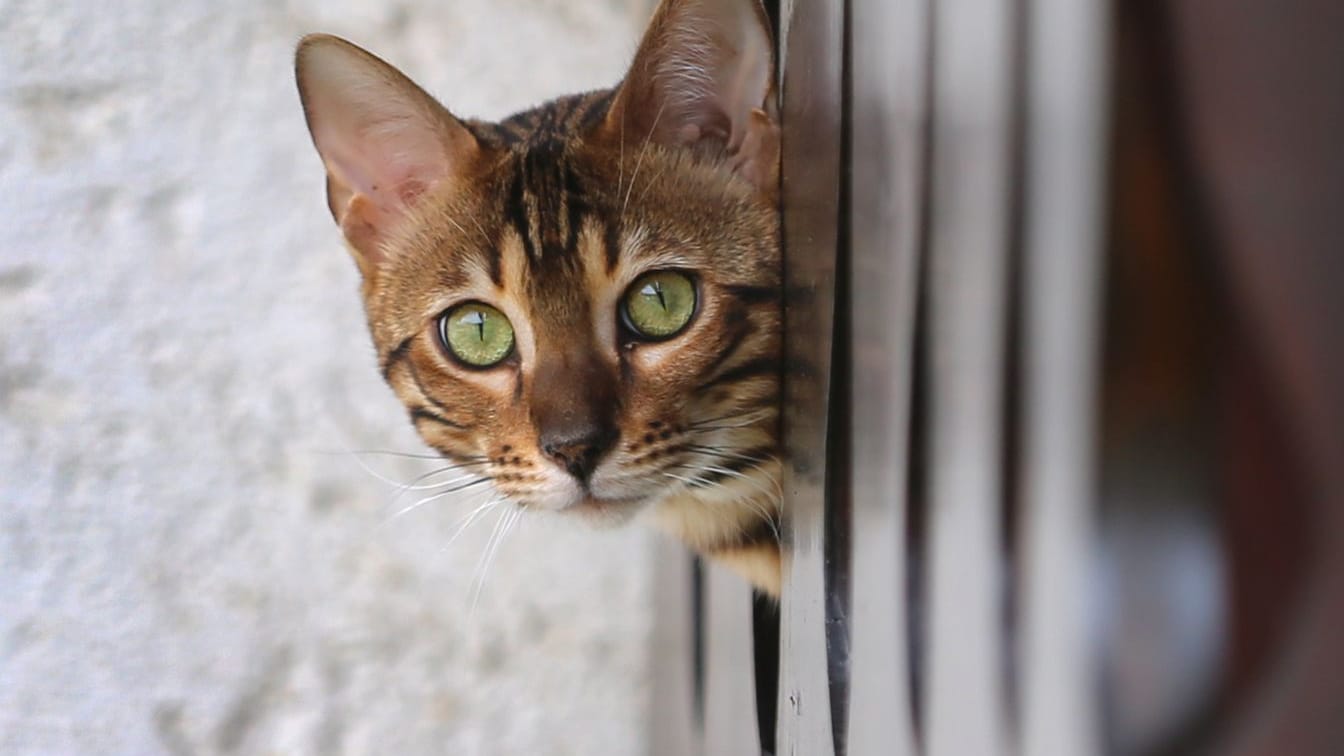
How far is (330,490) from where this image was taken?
89 cm

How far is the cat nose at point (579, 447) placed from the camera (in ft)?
1.59

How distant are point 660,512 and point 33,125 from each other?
59 centimetres

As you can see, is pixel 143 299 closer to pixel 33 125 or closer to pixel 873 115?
pixel 33 125

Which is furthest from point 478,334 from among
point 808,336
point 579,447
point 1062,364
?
point 1062,364

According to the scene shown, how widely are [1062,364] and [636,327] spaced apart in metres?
0.35

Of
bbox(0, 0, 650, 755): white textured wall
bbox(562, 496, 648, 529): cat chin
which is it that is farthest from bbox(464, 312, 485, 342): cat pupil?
bbox(0, 0, 650, 755): white textured wall

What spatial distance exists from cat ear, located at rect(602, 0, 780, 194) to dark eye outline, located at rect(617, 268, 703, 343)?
57 millimetres

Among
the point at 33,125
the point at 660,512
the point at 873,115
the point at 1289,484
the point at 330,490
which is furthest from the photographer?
the point at 330,490

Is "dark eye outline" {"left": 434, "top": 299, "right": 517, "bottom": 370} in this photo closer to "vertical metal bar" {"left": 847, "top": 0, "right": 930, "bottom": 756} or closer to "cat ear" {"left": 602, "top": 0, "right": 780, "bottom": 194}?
"cat ear" {"left": 602, "top": 0, "right": 780, "bottom": 194}

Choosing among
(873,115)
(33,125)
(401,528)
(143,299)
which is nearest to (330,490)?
(401,528)

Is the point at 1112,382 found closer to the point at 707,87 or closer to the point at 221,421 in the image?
the point at 707,87

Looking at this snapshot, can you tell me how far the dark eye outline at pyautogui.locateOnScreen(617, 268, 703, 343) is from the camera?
0.50 meters

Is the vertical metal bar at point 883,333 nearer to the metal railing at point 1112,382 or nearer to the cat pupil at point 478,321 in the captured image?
the metal railing at point 1112,382

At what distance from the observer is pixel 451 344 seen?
1.85 ft
